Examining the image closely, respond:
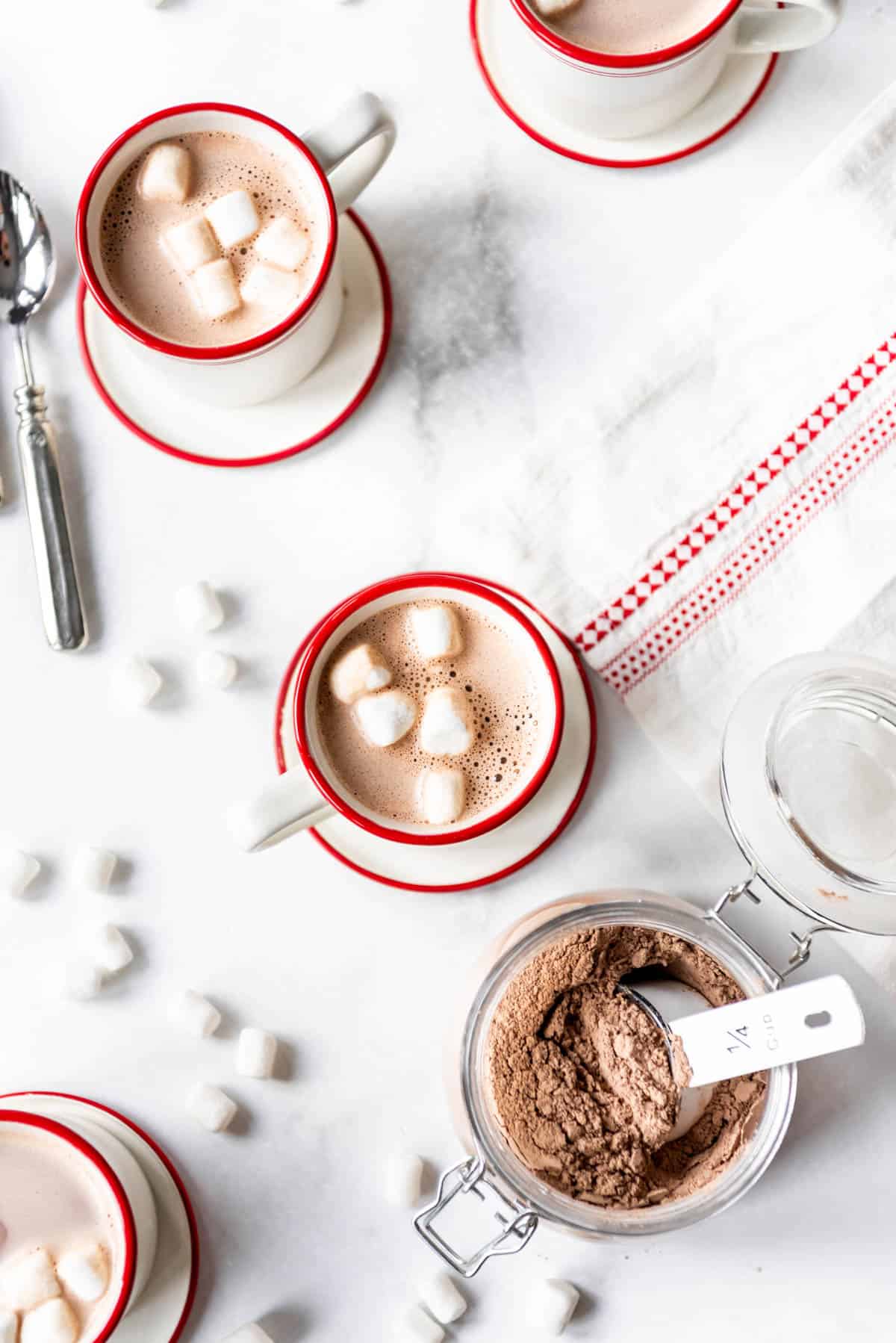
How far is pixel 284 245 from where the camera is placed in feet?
3.69

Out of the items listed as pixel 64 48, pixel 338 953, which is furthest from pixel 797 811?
pixel 64 48

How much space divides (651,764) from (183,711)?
1.59ft

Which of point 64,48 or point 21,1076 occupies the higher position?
point 64,48

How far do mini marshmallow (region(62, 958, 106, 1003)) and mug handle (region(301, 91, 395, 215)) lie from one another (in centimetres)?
78

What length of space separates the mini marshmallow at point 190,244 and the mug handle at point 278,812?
1.59ft

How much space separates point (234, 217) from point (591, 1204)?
3.14 feet

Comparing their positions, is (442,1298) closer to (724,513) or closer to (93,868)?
(93,868)

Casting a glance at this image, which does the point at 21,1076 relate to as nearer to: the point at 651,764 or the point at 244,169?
the point at 651,764

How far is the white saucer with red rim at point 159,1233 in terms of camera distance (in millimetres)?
1195

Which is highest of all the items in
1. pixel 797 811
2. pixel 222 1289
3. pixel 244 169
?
pixel 244 169

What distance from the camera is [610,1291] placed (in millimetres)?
1232

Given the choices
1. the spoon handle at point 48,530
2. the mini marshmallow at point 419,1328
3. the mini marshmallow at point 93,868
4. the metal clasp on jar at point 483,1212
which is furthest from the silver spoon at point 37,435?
the mini marshmallow at point 419,1328

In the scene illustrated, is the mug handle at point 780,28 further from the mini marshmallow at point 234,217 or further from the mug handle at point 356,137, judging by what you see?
the mini marshmallow at point 234,217

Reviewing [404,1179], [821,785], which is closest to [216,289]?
[821,785]
